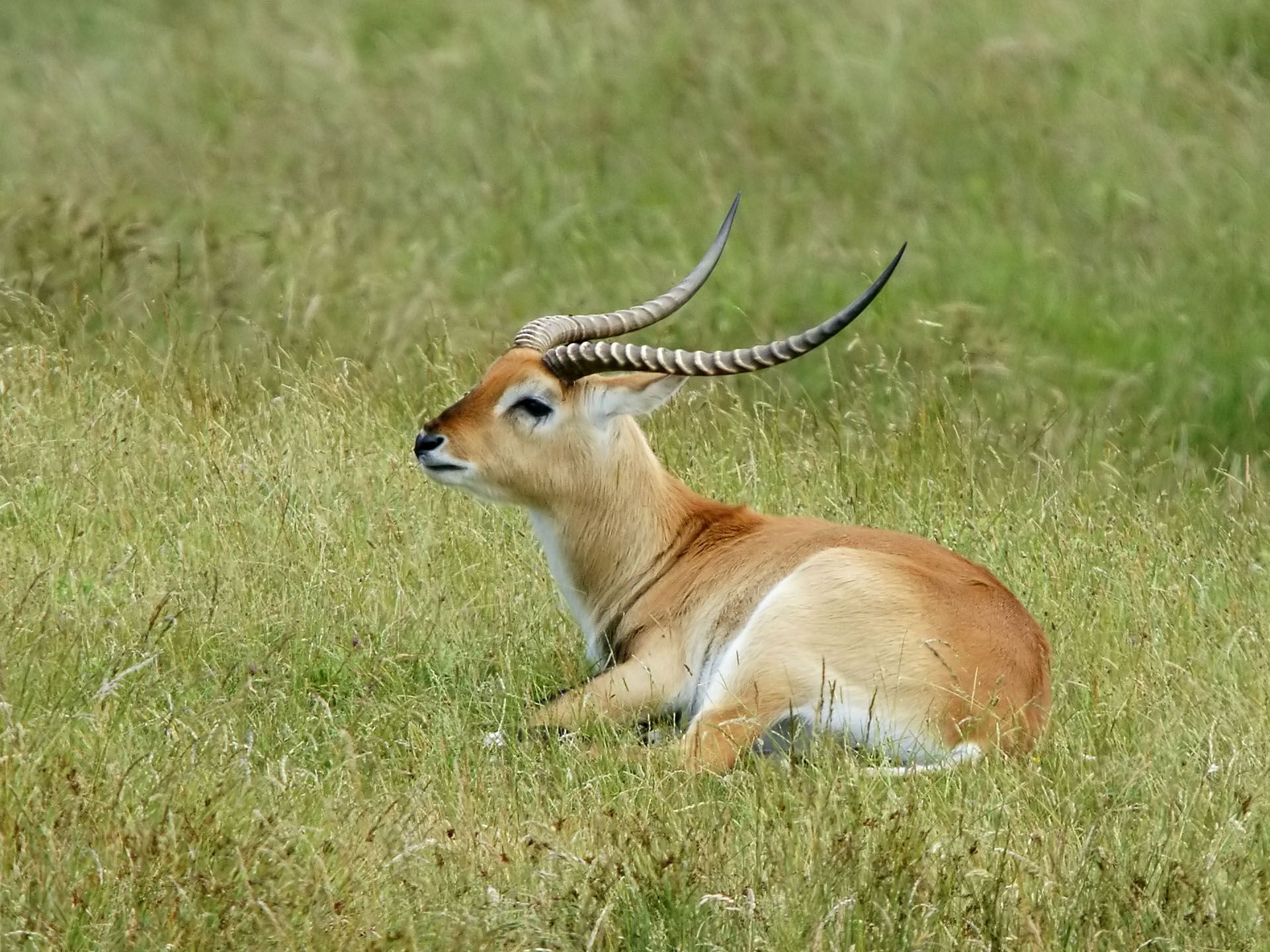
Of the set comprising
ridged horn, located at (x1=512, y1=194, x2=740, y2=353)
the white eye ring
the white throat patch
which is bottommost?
the white throat patch

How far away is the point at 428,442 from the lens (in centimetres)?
564

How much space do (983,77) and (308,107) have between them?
13.8 feet

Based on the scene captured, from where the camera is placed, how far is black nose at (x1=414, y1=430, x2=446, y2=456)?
5641 mm

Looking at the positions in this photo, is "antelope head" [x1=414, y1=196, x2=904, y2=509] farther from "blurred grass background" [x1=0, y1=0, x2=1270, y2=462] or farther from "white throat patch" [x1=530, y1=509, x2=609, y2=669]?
"blurred grass background" [x1=0, y1=0, x2=1270, y2=462]

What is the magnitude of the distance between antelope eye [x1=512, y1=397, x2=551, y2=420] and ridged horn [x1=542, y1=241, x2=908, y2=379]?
0.36 feet

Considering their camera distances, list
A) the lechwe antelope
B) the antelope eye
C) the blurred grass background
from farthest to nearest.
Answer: the blurred grass background → the antelope eye → the lechwe antelope

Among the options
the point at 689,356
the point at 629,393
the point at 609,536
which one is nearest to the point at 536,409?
the point at 629,393

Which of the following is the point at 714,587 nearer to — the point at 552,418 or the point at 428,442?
the point at 552,418

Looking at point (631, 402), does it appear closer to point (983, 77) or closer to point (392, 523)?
point (392, 523)

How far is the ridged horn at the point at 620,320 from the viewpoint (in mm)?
5652

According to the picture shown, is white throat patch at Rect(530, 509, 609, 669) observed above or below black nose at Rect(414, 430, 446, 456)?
below

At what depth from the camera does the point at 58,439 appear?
670 centimetres

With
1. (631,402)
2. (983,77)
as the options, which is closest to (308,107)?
(983,77)

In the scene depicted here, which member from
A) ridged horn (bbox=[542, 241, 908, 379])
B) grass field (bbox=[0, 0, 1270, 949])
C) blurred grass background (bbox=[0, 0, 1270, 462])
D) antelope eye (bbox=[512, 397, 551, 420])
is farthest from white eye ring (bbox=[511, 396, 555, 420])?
blurred grass background (bbox=[0, 0, 1270, 462])
